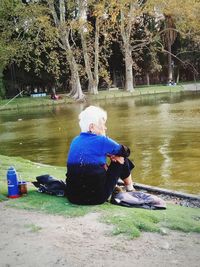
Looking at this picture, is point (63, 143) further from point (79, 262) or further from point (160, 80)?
point (160, 80)

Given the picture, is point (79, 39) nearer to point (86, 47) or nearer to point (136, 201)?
point (86, 47)

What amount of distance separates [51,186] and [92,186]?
97 centimetres

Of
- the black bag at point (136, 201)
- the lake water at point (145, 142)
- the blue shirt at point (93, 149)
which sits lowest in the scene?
the lake water at point (145, 142)

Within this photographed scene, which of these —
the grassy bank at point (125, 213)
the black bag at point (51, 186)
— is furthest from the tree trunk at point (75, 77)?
the grassy bank at point (125, 213)

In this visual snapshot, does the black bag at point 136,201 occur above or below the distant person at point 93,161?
below

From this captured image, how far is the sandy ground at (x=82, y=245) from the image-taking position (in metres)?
4.63

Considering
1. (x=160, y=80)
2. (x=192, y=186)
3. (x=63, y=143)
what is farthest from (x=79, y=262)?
(x=160, y=80)

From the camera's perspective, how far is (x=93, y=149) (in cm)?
634

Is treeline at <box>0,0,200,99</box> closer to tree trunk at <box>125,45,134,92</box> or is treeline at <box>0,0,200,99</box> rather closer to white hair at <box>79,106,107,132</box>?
tree trunk at <box>125,45,134,92</box>

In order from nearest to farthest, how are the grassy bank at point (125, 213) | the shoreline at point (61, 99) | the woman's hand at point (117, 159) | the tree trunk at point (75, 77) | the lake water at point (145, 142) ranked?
1. the grassy bank at point (125, 213)
2. the woman's hand at point (117, 159)
3. the lake water at point (145, 142)
4. the shoreline at point (61, 99)
5. the tree trunk at point (75, 77)

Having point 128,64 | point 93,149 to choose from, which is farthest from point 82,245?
point 128,64

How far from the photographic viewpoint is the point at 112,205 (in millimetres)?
6523

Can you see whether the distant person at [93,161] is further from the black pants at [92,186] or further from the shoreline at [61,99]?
the shoreline at [61,99]

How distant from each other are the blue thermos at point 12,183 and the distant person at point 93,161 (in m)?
0.90
